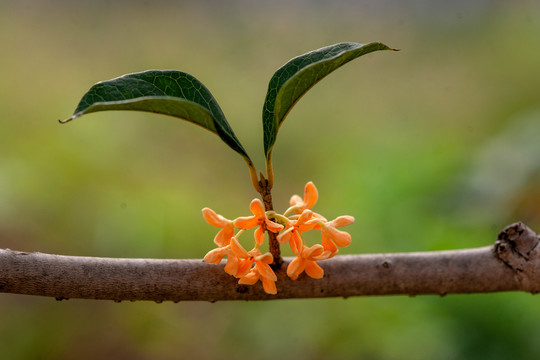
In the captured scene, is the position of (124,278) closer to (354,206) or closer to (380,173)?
(354,206)

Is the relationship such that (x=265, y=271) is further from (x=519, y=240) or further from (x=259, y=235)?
(x=519, y=240)

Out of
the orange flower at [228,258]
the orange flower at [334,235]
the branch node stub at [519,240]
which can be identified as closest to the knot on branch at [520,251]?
the branch node stub at [519,240]

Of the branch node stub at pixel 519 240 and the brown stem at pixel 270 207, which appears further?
the branch node stub at pixel 519 240

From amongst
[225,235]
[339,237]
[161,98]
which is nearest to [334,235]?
[339,237]

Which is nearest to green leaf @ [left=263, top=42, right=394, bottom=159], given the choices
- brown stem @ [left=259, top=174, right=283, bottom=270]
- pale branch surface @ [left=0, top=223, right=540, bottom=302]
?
brown stem @ [left=259, top=174, right=283, bottom=270]

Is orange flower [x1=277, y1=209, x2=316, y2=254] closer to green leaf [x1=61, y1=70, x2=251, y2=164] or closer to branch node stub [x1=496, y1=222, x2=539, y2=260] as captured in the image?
green leaf [x1=61, y1=70, x2=251, y2=164]

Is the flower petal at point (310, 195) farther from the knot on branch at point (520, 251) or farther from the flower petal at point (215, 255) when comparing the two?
the knot on branch at point (520, 251)

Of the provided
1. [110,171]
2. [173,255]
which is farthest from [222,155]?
[173,255]
